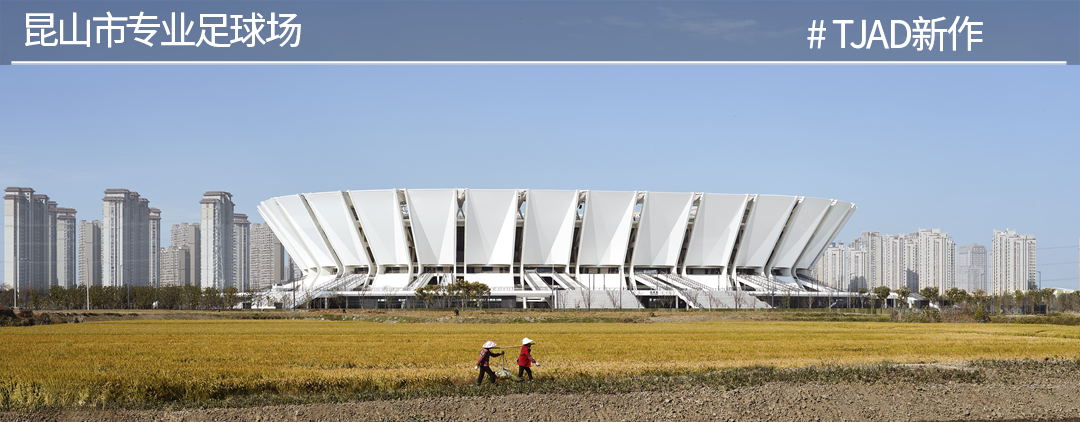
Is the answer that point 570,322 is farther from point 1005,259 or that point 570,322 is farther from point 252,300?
point 1005,259

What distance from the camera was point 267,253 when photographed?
123375mm

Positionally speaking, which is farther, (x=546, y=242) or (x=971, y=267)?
(x=971, y=267)

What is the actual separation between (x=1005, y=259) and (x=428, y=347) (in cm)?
11342

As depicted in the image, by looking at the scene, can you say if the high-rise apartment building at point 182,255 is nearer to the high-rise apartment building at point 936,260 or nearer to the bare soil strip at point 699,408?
the high-rise apartment building at point 936,260

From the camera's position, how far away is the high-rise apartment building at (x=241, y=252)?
104 m

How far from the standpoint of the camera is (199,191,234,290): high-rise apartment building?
97.6m

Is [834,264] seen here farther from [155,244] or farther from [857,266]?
[155,244]

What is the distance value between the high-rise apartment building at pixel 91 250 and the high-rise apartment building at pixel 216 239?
47.1 feet

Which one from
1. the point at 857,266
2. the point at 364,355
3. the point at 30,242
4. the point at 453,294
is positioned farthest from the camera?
the point at 857,266

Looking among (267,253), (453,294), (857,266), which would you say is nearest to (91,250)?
(267,253)

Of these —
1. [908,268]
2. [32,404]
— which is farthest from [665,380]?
[908,268]

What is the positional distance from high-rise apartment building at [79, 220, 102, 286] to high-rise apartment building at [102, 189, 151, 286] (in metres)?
5.31

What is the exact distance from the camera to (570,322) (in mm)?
41438

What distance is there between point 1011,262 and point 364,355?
4548 inches
